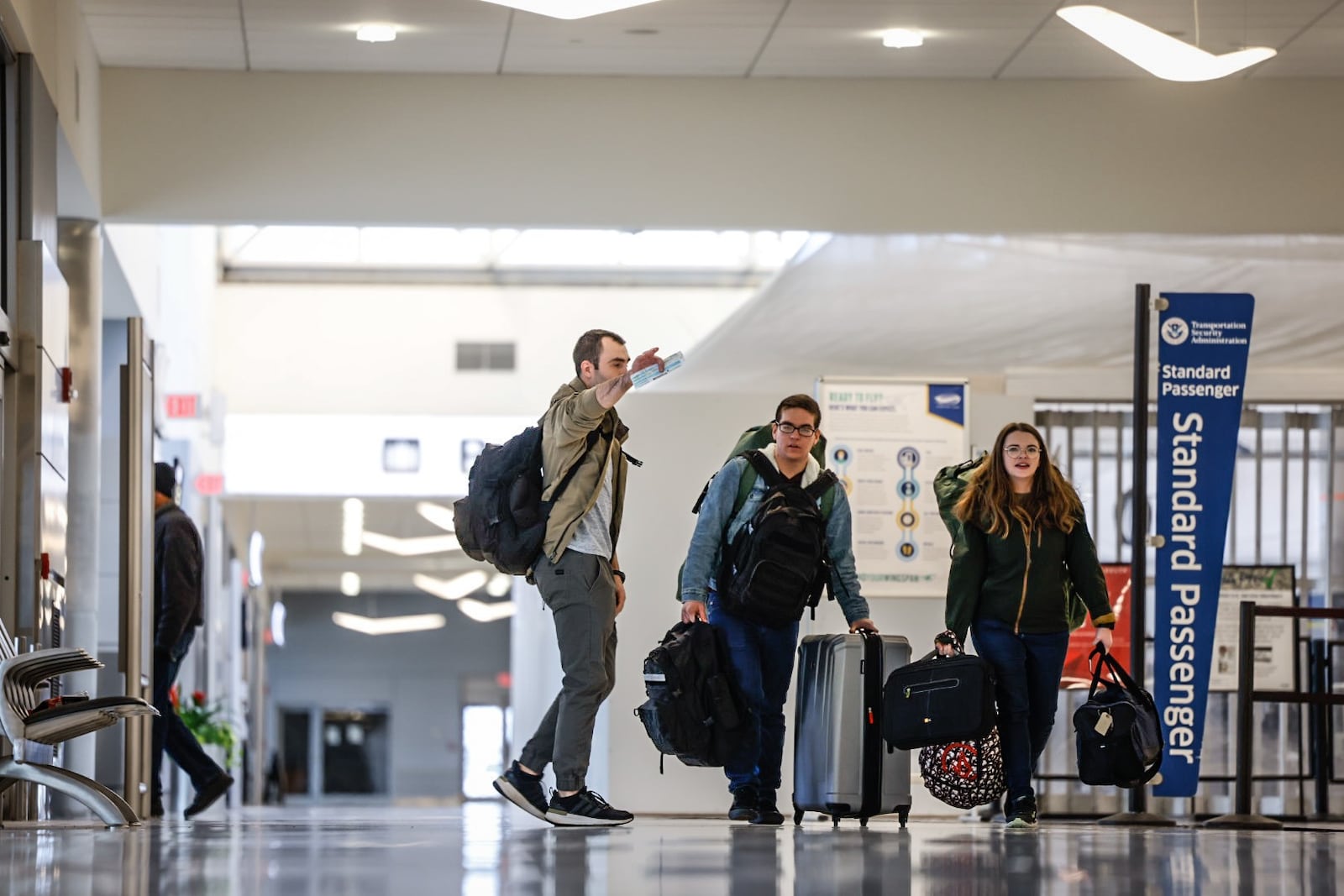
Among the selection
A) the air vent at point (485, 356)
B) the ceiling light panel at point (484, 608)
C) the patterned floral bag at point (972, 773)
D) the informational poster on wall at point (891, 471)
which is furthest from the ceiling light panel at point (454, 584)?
the patterned floral bag at point (972, 773)

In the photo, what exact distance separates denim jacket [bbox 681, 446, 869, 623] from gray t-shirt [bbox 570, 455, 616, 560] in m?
0.36

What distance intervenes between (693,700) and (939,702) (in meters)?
0.74

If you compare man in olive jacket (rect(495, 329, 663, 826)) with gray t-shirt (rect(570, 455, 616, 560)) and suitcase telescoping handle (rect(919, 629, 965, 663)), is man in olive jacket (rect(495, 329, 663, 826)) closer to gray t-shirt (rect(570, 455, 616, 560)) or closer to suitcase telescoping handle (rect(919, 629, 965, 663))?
gray t-shirt (rect(570, 455, 616, 560))

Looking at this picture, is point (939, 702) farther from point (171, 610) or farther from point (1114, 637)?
point (171, 610)

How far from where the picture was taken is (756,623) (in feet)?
19.8

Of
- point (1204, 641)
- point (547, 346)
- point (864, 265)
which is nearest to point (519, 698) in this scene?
point (547, 346)

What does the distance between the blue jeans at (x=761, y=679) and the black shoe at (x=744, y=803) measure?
14mm

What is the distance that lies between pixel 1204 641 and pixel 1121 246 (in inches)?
80.7

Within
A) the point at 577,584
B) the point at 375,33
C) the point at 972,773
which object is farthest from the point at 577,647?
the point at 375,33

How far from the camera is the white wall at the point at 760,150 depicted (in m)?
9.11

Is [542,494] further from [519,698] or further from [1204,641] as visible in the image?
[519,698]

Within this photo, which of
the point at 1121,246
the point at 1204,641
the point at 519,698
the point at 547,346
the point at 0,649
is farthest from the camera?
the point at 547,346

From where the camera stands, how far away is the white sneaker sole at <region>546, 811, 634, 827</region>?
5.64 metres

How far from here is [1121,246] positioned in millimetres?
9211
